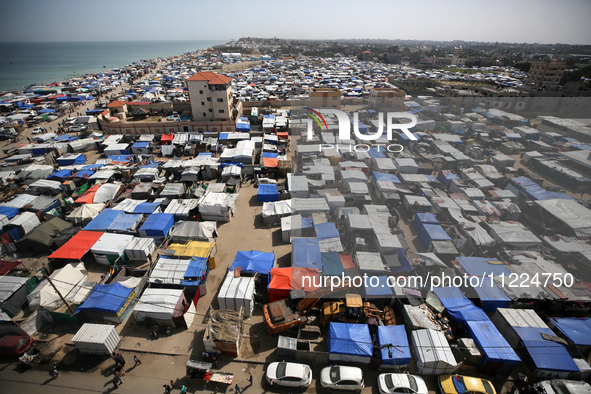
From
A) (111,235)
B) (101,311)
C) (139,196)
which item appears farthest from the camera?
(139,196)

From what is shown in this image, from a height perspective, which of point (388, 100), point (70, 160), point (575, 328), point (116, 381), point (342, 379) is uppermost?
point (388, 100)

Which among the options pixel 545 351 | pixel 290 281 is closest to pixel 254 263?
pixel 290 281

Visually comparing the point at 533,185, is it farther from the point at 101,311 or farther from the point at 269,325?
the point at 101,311

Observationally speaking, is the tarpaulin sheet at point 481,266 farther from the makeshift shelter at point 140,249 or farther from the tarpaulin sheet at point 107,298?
the makeshift shelter at point 140,249

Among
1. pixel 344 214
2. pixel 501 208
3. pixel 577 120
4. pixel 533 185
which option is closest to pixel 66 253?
pixel 344 214

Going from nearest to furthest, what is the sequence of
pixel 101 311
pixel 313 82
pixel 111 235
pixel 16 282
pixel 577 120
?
pixel 101 311 → pixel 16 282 → pixel 111 235 → pixel 577 120 → pixel 313 82

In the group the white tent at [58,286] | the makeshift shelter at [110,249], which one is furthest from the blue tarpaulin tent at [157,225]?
the white tent at [58,286]

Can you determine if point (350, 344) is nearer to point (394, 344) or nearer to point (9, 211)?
point (394, 344)
